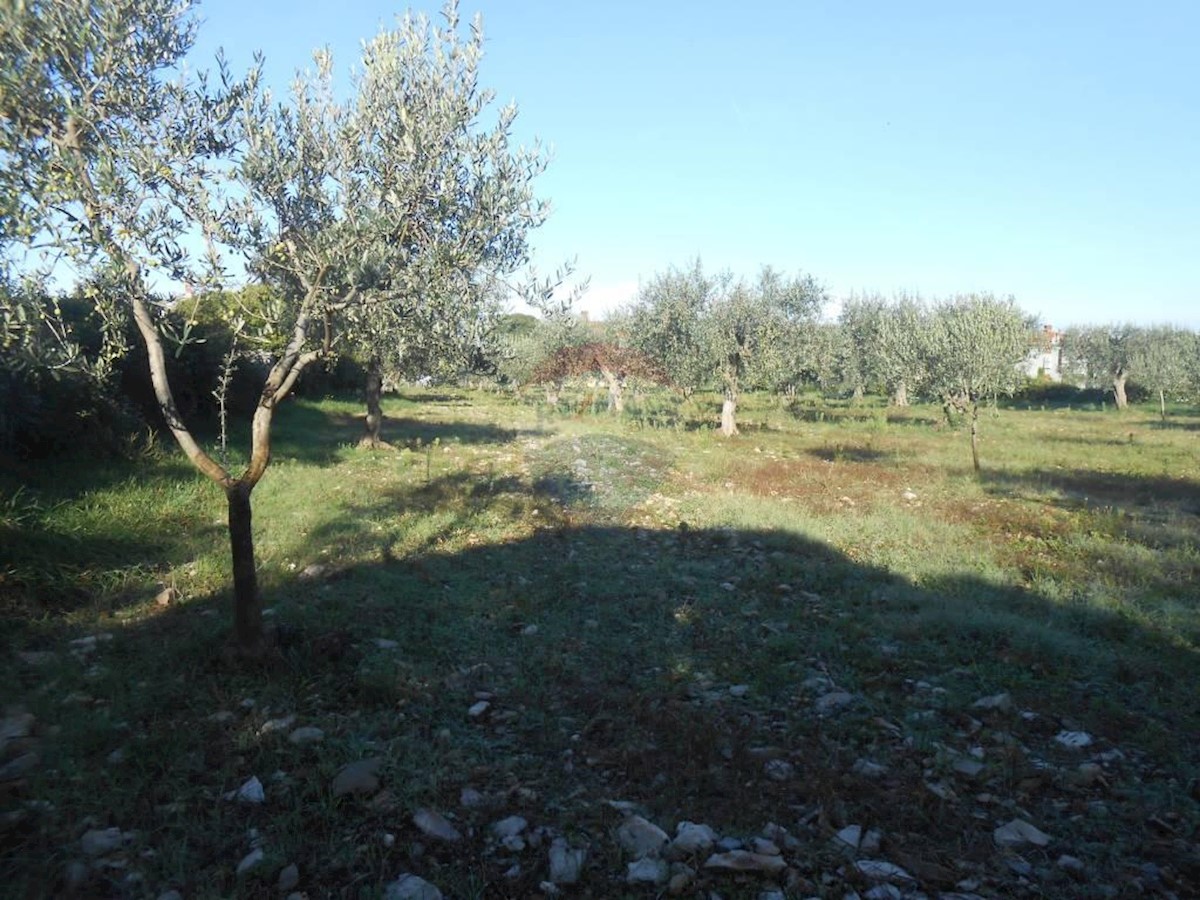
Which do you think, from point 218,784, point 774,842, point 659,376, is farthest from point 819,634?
point 659,376

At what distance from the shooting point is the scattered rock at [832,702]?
6273mm

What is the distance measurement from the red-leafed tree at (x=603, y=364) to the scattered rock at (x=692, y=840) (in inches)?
1097

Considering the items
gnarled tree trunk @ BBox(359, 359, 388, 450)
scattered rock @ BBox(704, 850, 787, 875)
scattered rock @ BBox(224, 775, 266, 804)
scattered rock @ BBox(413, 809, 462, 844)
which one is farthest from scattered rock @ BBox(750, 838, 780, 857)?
gnarled tree trunk @ BBox(359, 359, 388, 450)

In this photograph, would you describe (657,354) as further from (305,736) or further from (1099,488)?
(305,736)

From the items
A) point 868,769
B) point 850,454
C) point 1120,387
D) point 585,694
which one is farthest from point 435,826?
point 1120,387

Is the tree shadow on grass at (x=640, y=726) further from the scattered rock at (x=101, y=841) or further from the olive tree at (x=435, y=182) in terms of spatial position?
the olive tree at (x=435, y=182)

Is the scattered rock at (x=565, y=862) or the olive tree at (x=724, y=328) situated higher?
the olive tree at (x=724, y=328)

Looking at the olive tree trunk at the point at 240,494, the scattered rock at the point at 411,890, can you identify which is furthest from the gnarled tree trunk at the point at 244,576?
the scattered rock at the point at 411,890

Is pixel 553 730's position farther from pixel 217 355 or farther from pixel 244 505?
pixel 217 355

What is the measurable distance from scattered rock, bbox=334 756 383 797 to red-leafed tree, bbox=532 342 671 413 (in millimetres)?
27548

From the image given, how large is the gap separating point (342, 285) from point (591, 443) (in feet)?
60.9

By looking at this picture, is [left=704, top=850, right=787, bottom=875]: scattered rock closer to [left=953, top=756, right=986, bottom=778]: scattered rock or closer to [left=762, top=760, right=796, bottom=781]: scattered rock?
[left=762, top=760, right=796, bottom=781]: scattered rock

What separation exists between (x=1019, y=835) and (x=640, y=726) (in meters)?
2.66

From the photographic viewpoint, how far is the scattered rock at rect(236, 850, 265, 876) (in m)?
4.05
